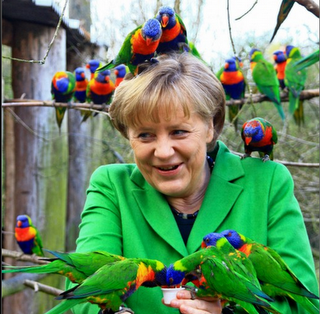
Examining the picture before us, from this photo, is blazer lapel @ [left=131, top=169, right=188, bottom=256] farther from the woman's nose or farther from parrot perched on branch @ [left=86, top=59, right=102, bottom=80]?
parrot perched on branch @ [left=86, top=59, right=102, bottom=80]

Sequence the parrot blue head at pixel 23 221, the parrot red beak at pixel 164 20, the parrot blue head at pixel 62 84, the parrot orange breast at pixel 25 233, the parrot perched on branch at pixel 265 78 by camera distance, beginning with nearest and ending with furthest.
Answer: the parrot red beak at pixel 164 20 < the parrot orange breast at pixel 25 233 < the parrot blue head at pixel 23 221 < the parrot blue head at pixel 62 84 < the parrot perched on branch at pixel 265 78

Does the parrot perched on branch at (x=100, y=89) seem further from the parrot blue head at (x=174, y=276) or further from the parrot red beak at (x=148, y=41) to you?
the parrot blue head at (x=174, y=276)

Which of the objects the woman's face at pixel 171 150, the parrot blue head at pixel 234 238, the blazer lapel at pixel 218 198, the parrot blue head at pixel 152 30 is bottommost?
the parrot blue head at pixel 234 238

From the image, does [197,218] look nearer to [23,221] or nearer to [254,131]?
[254,131]

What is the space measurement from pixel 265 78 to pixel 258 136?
1.64 metres

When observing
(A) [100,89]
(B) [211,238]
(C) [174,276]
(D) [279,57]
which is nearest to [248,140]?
(B) [211,238]

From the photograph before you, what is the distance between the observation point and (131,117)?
4.53ft

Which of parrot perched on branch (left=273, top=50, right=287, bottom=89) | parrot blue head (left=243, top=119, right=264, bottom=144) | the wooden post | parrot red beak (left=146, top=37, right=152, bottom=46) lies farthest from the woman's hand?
parrot perched on branch (left=273, top=50, right=287, bottom=89)

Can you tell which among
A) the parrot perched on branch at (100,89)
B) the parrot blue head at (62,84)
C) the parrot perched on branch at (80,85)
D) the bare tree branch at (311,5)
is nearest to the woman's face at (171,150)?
the bare tree branch at (311,5)

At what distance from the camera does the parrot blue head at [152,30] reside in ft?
4.79

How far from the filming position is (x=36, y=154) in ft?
10.1

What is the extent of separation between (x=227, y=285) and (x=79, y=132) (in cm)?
292

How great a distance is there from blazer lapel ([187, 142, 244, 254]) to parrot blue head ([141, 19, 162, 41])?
45 cm

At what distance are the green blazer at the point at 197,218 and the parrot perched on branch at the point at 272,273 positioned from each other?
50 mm
